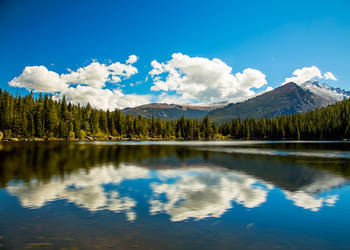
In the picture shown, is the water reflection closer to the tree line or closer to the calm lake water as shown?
the calm lake water

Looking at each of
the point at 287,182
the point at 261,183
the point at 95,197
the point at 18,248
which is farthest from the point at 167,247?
the point at 287,182

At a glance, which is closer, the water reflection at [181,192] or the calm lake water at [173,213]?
the calm lake water at [173,213]

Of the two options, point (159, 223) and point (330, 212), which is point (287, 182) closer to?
point (330, 212)

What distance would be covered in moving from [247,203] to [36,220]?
36.5 feet

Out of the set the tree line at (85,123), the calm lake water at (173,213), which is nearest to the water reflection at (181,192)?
the calm lake water at (173,213)

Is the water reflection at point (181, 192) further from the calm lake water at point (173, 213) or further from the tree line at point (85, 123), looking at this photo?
the tree line at point (85, 123)

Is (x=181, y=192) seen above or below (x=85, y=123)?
below

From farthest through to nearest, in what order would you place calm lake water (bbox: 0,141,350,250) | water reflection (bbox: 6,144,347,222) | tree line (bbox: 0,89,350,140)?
tree line (bbox: 0,89,350,140), water reflection (bbox: 6,144,347,222), calm lake water (bbox: 0,141,350,250)

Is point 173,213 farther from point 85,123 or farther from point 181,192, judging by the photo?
point 85,123

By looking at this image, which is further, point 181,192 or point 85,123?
point 85,123

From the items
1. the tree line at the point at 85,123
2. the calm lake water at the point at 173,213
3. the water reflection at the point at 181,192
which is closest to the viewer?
the calm lake water at the point at 173,213

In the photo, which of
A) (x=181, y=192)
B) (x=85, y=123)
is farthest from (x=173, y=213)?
(x=85, y=123)

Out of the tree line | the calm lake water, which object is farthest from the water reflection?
the tree line

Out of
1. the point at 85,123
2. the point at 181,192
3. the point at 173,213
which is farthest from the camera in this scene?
the point at 85,123
